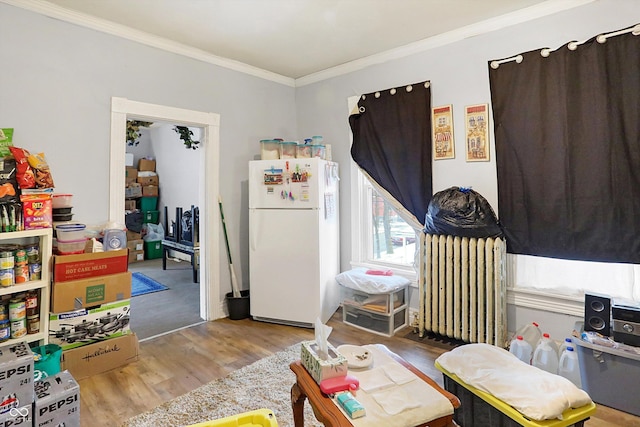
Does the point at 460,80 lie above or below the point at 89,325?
above

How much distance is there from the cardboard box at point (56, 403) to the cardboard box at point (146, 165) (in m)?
5.70

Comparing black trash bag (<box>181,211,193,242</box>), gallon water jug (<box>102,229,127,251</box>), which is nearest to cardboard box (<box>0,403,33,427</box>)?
gallon water jug (<box>102,229,127,251</box>)

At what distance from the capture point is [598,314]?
216 centimetres

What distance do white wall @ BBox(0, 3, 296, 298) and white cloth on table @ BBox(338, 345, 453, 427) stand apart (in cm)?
242

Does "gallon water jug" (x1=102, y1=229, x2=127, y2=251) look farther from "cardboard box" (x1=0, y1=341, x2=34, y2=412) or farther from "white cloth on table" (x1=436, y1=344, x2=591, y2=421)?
"white cloth on table" (x1=436, y1=344, x2=591, y2=421)

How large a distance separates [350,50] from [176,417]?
3.21m

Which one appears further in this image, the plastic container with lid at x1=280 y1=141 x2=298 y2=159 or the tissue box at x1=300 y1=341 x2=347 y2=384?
the plastic container with lid at x1=280 y1=141 x2=298 y2=159

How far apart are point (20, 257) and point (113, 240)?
0.54m

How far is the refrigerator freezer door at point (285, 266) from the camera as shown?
10.7 feet

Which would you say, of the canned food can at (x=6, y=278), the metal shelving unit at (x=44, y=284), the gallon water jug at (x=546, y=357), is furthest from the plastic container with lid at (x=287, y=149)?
the gallon water jug at (x=546, y=357)

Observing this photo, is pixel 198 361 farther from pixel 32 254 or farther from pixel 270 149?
pixel 270 149

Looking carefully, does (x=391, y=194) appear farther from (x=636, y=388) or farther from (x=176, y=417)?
(x=176, y=417)

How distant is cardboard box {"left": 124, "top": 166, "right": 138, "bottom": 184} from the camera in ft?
21.7

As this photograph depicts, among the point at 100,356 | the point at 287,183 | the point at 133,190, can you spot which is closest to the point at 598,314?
the point at 287,183
